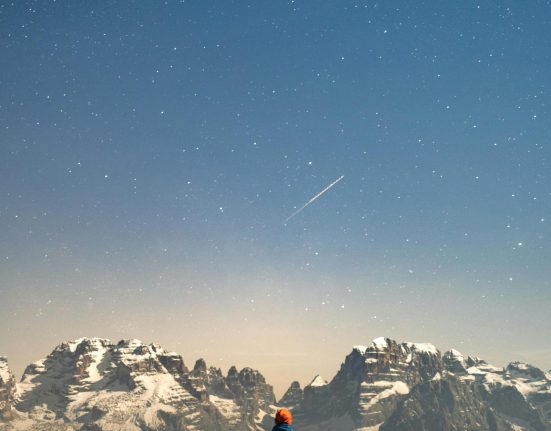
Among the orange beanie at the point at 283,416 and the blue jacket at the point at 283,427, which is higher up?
the orange beanie at the point at 283,416

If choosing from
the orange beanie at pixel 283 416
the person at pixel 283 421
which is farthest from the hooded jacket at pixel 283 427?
the orange beanie at pixel 283 416

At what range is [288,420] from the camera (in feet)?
36.7

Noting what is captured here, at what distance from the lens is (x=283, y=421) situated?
37.1ft

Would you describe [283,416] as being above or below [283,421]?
above

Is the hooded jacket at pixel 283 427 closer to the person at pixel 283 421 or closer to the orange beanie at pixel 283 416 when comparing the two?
the person at pixel 283 421

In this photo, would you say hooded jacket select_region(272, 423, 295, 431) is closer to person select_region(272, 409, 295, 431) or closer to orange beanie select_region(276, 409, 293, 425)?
person select_region(272, 409, 295, 431)

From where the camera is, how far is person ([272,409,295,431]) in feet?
35.3

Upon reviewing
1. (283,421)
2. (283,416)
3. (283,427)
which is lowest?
(283,427)

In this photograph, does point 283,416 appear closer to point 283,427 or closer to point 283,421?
point 283,421

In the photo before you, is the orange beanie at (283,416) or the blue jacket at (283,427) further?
the orange beanie at (283,416)

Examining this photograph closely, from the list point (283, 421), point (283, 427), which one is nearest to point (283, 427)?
point (283, 427)

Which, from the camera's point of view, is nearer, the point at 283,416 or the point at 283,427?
the point at 283,427

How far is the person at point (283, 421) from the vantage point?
10773 millimetres

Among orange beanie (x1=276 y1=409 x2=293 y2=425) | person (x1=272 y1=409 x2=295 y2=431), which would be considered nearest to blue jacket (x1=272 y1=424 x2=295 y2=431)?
person (x1=272 y1=409 x2=295 y2=431)
